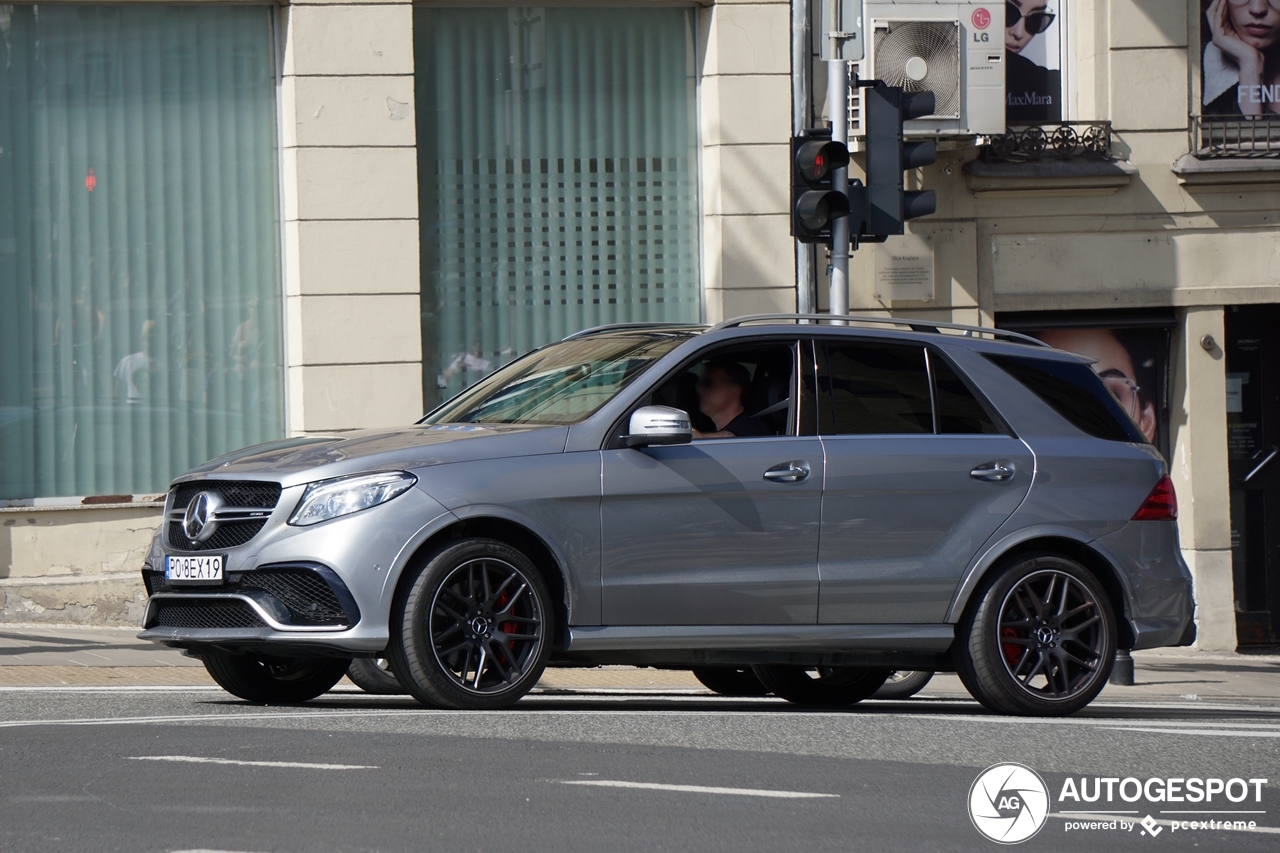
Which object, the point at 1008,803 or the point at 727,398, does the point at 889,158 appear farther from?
the point at 1008,803

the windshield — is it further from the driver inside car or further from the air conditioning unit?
the air conditioning unit

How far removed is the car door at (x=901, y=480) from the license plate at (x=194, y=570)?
8.06 ft

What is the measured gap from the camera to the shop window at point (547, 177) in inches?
583

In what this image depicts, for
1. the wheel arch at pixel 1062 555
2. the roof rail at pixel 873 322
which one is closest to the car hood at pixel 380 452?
the roof rail at pixel 873 322

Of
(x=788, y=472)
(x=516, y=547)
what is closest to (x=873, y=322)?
(x=788, y=472)

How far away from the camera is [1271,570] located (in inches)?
632

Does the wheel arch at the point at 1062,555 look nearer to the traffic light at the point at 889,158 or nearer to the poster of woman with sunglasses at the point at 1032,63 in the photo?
the traffic light at the point at 889,158

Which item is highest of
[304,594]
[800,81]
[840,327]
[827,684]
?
[800,81]

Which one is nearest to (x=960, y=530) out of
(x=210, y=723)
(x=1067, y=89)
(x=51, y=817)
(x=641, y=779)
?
(x=641, y=779)

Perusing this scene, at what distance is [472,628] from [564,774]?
154cm

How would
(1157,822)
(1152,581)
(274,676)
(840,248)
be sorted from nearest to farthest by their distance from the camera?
(1157,822) < (274,676) < (1152,581) < (840,248)

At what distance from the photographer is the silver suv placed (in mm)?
7117

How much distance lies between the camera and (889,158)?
11992 mm

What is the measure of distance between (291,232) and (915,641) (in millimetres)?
7854
